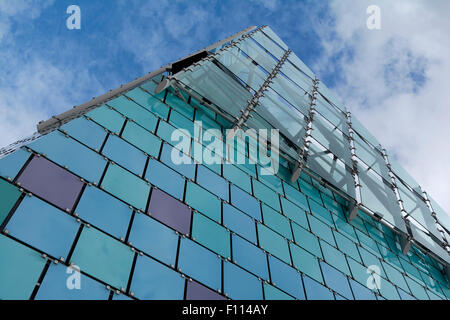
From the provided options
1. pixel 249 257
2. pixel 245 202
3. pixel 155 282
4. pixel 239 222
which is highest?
pixel 245 202

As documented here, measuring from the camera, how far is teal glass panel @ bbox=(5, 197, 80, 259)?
5.55m

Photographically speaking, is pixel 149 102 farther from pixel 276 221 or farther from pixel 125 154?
pixel 276 221

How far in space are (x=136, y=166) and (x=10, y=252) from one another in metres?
3.69

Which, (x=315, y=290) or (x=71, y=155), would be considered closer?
(x=71, y=155)

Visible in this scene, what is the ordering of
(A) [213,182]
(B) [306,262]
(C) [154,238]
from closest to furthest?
(C) [154,238]
(A) [213,182]
(B) [306,262]

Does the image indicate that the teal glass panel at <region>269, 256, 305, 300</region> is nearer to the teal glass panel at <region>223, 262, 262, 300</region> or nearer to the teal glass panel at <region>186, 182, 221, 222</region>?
the teal glass panel at <region>223, 262, 262, 300</region>

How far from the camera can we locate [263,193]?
11.7 meters

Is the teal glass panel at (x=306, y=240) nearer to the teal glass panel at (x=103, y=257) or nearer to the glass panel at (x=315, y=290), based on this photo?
the glass panel at (x=315, y=290)

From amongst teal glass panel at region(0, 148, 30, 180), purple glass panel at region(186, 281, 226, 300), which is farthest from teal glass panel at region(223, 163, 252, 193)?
teal glass panel at region(0, 148, 30, 180)

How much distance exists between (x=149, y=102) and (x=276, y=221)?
5318mm

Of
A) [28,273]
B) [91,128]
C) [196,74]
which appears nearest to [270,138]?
[196,74]

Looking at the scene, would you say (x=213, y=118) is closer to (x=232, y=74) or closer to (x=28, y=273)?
(x=232, y=74)

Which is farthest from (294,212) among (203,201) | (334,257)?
(203,201)

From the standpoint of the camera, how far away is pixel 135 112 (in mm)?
10273
